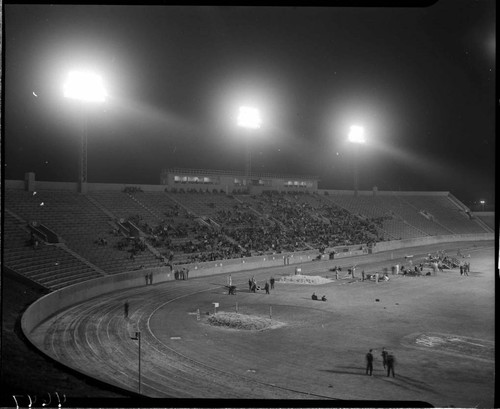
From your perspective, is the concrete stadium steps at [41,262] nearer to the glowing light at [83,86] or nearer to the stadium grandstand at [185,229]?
the stadium grandstand at [185,229]

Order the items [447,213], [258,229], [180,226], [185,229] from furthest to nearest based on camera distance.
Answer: [447,213] → [258,229] → [180,226] → [185,229]

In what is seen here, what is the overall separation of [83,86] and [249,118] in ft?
74.2

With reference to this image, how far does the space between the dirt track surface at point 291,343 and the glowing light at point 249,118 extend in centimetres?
2884

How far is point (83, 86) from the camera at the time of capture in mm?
36438

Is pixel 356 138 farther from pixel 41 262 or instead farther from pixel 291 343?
pixel 291 343

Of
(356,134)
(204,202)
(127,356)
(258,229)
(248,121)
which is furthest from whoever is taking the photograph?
(356,134)

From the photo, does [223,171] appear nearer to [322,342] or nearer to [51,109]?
[51,109]

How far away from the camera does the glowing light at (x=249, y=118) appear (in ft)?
180

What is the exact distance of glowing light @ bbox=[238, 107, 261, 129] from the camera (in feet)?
180

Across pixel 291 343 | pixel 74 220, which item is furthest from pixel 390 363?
pixel 74 220

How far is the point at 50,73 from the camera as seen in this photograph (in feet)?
121

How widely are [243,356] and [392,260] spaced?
110ft

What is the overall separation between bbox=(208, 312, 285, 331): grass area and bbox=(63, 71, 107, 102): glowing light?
2278cm

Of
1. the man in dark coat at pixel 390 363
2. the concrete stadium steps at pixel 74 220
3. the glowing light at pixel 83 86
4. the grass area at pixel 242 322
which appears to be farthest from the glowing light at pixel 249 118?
the man in dark coat at pixel 390 363
